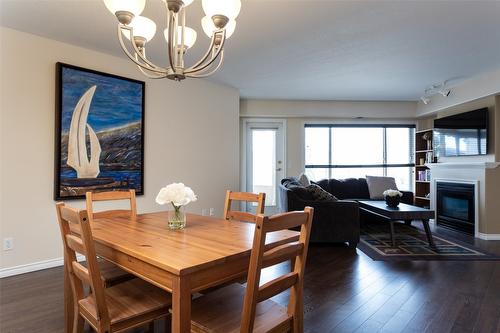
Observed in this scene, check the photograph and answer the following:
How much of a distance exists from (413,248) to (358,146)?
10.4 ft

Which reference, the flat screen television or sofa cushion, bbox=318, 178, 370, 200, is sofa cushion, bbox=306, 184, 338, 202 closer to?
sofa cushion, bbox=318, 178, 370, 200

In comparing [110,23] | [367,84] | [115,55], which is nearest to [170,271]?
[110,23]

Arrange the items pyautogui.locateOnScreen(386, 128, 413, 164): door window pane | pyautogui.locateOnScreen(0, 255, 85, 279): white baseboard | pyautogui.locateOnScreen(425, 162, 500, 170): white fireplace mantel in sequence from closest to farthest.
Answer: pyautogui.locateOnScreen(0, 255, 85, 279): white baseboard → pyautogui.locateOnScreen(425, 162, 500, 170): white fireplace mantel → pyautogui.locateOnScreen(386, 128, 413, 164): door window pane

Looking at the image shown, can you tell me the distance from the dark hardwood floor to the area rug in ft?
0.68

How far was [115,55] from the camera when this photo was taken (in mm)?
3641

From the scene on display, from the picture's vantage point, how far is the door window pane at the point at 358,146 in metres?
6.68

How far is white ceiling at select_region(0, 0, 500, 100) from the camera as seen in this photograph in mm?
2557

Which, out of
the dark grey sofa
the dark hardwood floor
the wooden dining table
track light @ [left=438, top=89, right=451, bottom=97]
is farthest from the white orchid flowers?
track light @ [left=438, top=89, right=451, bottom=97]

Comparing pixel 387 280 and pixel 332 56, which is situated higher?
pixel 332 56

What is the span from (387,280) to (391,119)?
465cm

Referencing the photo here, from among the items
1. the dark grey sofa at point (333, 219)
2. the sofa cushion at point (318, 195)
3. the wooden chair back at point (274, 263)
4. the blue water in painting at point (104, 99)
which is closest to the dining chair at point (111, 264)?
the wooden chair back at point (274, 263)

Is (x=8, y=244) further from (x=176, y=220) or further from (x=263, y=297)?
(x=263, y=297)

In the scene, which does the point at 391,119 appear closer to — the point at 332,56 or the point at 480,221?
the point at 480,221

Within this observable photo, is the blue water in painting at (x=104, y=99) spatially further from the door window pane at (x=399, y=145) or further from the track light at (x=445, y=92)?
the door window pane at (x=399, y=145)
